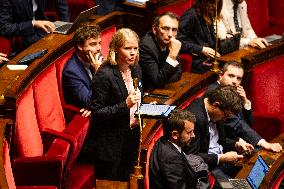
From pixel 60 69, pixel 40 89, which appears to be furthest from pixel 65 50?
pixel 40 89

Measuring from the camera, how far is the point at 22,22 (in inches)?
69.9

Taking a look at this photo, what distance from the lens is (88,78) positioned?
1.57 m

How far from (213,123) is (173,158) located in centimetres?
29

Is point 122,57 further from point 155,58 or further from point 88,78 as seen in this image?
point 155,58

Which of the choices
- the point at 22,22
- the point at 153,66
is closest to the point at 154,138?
the point at 153,66

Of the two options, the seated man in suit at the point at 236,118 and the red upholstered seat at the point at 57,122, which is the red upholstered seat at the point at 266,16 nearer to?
the seated man in suit at the point at 236,118

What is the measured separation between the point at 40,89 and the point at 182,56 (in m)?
0.63

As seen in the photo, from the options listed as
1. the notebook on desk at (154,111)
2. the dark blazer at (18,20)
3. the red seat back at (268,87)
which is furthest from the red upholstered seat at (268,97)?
the dark blazer at (18,20)

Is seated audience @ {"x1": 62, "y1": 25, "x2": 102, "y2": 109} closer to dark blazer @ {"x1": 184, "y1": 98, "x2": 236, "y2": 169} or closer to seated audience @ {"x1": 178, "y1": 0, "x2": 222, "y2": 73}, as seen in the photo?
dark blazer @ {"x1": 184, "y1": 98, "x2": 236, "y2": 169}

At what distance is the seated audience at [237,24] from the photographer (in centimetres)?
199

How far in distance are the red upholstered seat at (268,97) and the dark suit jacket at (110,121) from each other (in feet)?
1.58

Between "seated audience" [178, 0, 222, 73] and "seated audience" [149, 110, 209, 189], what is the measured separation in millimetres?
648

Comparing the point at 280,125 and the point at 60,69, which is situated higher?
the point at 60,69

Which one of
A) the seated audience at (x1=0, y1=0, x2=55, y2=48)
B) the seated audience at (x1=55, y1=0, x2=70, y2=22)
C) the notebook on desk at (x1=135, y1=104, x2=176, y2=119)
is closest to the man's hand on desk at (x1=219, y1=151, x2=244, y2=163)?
the notebook on desk at (x1=135, y1=104, x2=176, y2=119)
